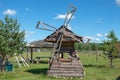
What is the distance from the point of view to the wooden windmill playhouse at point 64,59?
74.1 feet

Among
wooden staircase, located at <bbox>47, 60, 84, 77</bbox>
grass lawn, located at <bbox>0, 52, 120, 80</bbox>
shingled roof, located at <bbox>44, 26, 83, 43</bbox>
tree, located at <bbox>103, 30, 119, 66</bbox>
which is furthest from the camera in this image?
tree, located at <bbox>103, 30, 119, 66</bbox>

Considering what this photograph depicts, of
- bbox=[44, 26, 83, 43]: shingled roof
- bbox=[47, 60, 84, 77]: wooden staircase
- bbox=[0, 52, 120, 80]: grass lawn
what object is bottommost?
bbox=[0, 52, 120, 80]: grass lawn

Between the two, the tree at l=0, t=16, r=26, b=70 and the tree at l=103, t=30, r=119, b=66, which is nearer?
the tree at l=0, t=16, r=26, b=70

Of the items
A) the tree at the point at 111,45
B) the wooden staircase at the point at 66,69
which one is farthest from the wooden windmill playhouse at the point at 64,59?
the tree at the point at 111,45

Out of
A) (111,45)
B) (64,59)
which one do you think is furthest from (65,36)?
(111,45)

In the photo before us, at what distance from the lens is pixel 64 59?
74.5 feet

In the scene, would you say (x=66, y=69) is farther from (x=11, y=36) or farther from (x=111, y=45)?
(x=111, y=45)

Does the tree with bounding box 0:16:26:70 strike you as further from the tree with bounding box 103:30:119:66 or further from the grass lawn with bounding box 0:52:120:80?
the tree with bounding box 103:30:119:66

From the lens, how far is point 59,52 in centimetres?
2320

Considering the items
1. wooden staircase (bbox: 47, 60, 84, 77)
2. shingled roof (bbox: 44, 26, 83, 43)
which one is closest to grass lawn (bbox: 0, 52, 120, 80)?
wooden staircase (bbox: 47, 60, 84, 77)

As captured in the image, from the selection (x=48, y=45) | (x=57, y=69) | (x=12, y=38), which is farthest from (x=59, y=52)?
(x=48, y=45)

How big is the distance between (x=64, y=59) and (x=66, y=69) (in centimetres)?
81

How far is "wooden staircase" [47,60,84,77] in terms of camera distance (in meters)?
22.5

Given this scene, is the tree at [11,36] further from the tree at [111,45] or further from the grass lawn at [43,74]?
the tree at [111,45]
